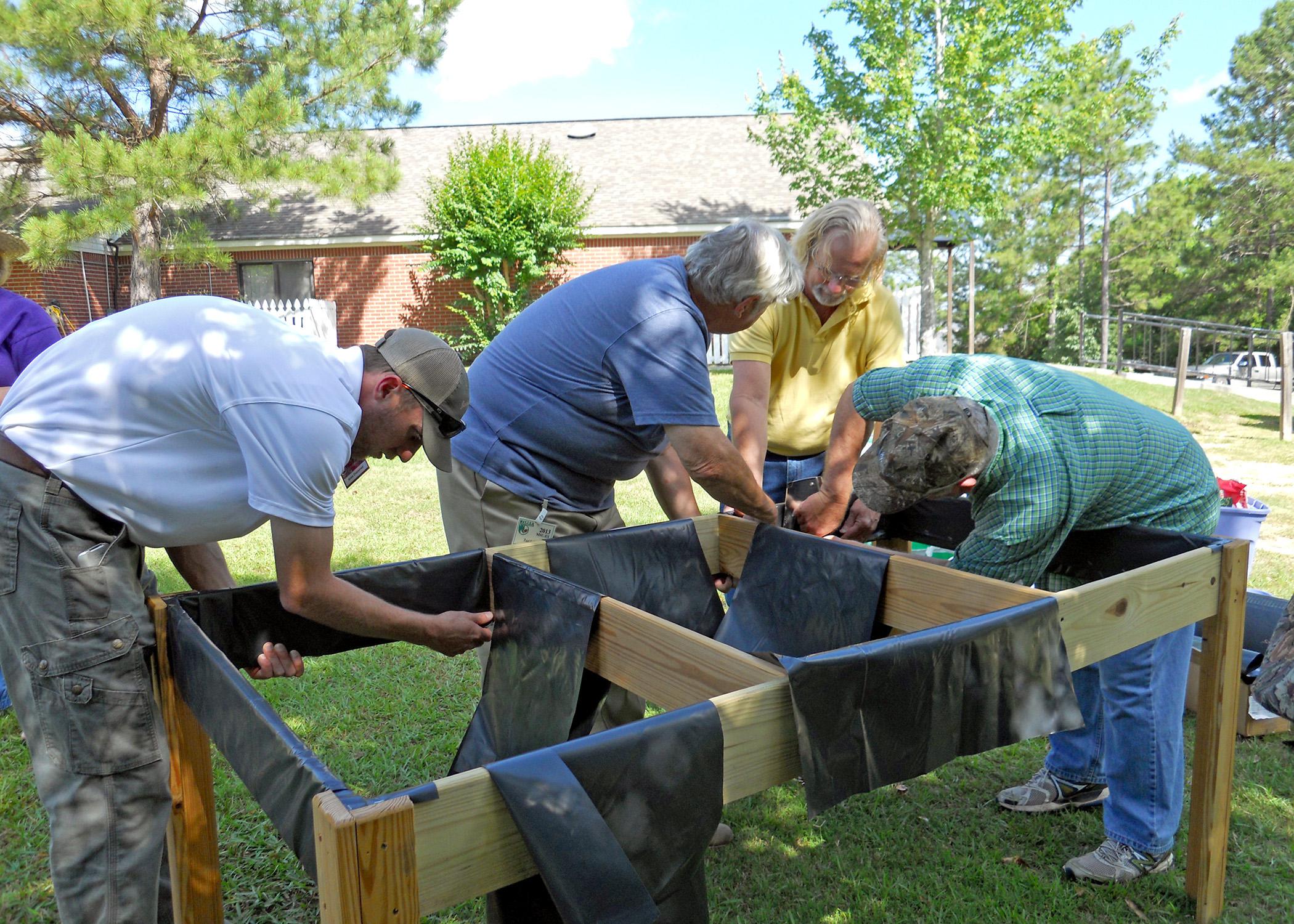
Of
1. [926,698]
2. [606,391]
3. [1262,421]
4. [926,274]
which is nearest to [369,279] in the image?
[926,274]

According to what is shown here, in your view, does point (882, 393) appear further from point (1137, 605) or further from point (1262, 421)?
point (1262, 421)

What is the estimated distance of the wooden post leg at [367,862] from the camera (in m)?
1.21

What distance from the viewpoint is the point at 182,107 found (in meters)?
13.9

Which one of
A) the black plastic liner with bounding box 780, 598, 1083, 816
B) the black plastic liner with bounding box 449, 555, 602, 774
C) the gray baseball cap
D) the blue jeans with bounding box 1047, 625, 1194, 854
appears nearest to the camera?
the black plastic liner with bounding box 780, 598, 1083, 816

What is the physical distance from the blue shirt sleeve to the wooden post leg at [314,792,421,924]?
137 cm

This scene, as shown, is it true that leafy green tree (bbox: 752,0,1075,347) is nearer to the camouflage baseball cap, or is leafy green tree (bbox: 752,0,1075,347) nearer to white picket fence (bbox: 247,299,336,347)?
white picket fence (bbox: 247,299,336,347)

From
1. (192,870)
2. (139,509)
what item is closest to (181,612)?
(139,509)

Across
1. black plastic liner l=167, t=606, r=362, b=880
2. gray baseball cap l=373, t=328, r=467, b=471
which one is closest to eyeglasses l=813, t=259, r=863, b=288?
gray baseball cap l=373, t=328, r=467, b=471

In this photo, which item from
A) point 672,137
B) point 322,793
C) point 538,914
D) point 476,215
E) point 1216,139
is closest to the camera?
point 322,793

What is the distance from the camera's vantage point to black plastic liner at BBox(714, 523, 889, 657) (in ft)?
8.69

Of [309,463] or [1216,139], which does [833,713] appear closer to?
[309,463]

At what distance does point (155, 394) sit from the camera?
178 centimetres

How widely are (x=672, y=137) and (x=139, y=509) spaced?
21.3 m

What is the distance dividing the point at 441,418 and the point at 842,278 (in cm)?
164
